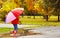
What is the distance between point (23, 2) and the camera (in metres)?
49.7

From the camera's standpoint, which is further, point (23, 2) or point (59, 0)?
point (23, 2)

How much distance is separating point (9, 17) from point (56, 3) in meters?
5.15

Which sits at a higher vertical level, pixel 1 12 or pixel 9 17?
pixel 9 17

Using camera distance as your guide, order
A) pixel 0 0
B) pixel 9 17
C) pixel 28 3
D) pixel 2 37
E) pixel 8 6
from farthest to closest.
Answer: pixel 0 0, pixel 28 3, pixel 8 6, pixel 2 37, pixel 9 17

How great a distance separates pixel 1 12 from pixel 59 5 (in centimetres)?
2952

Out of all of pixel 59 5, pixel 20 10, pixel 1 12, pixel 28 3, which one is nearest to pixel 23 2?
pixel 28 3

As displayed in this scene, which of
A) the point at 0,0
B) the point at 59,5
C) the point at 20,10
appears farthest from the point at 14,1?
the point at 20,10

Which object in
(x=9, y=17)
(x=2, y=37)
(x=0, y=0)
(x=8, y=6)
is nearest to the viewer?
(x=9, y=17)

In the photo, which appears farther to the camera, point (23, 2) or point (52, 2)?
point (23, 2)

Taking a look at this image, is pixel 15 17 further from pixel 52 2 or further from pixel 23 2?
pixel 23 2

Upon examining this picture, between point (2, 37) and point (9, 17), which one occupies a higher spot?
point (9, 17)

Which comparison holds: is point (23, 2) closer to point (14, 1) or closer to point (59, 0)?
point (14, 1)

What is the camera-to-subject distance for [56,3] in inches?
697

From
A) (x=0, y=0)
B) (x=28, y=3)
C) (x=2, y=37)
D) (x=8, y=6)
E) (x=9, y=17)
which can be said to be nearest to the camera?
(x=9, y=17)
